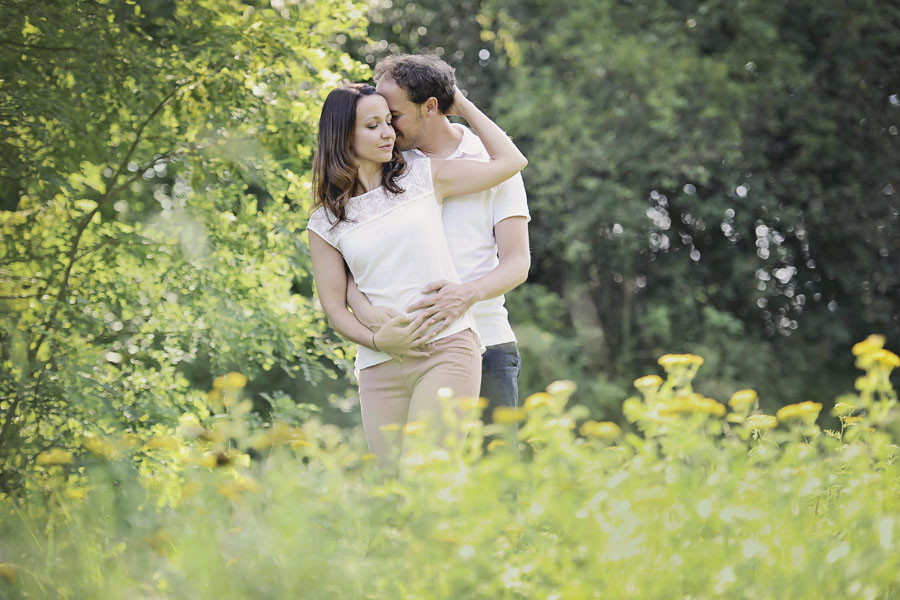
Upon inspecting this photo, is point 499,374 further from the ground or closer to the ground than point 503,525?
closer to the ground

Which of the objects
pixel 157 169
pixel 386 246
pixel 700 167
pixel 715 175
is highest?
pixel 386 246

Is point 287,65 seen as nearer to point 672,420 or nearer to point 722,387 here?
point 672,420

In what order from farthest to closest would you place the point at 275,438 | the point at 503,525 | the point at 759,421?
1. the point at 759,421
2. the point at 275,438
3. the point at 503,525

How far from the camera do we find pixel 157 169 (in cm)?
421

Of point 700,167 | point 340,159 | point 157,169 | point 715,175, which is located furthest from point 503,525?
point 715,175

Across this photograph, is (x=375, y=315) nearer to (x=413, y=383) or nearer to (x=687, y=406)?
(x=413, y=383)

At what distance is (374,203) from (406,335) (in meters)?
0.36

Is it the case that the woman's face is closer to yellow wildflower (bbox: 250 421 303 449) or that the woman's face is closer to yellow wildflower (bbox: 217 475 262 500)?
yellow wildflower (bbox: 250 421 303 449)

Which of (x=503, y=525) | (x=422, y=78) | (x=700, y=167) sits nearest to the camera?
(x=503, y=525)

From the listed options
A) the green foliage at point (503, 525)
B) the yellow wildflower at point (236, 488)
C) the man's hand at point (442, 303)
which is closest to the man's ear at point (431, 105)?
the man's hand at point (442, 303)

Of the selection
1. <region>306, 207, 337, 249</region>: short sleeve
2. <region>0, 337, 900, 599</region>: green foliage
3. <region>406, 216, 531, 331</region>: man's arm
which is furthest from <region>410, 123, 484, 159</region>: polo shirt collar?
<region>0, 337, 900, 599</region>: green foliage

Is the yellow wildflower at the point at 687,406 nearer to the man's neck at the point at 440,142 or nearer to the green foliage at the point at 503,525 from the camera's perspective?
the green foliage at the point at 503,525

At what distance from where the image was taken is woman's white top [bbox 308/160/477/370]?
248 centimetres

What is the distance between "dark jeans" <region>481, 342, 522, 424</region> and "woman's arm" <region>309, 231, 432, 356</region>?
378mm
